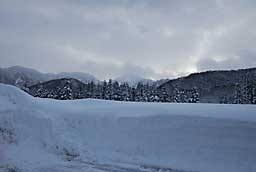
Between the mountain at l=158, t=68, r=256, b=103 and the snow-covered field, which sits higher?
the mountain at l=158, t=68, r=256, b=103

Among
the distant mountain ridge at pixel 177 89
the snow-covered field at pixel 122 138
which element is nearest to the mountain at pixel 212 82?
the distant mountain ridge at pixel 177 89

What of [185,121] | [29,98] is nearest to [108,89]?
[29,98]

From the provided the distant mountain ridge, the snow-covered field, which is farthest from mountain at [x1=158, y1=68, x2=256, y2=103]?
the snow-covered field

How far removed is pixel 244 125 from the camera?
1391 cm

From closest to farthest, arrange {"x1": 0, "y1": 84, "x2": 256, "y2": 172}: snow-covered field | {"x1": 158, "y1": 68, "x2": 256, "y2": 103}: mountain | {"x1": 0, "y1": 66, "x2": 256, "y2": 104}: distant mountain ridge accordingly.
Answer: {"x1": 0, "y1": 84, "x2": 256, "y2": 172}: snow-covered field → {"x1": 0, "y1": 66, "x2": 256, "y2": 104}: distant mountain ridge → {"x1": 158, "y1": 68, "x2": 256, "y2": 103}: mountain

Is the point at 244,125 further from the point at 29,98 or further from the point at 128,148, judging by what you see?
the point at 29,98

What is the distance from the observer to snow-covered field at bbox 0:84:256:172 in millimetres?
12555

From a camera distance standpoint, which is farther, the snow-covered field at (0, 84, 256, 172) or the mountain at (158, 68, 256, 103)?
the mountain at (158, 68, 256, 103)

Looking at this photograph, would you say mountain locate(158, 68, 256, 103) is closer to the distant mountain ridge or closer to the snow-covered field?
the distant mountain ridge

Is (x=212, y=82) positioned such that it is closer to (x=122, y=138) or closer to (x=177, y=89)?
(x=177, y=89)

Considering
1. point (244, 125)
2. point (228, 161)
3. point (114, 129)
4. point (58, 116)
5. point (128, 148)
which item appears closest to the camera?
point (228, 161)

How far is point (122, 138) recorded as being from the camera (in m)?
15.8

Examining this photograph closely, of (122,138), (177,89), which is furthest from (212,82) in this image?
(122,138)

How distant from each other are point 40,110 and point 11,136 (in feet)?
10.3
